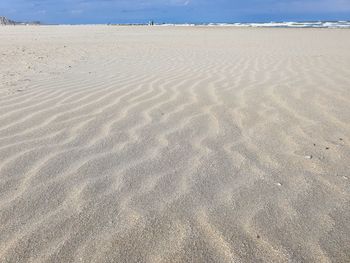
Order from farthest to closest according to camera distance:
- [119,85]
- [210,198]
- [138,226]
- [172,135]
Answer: [119,85]
[172,135]
[210,198]
[138,226]

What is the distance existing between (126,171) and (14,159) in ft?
2.62

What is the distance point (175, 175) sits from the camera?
8.48 feet

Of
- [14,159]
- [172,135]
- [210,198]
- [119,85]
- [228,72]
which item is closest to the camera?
[210,198]

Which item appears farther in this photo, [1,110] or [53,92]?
[53,92]

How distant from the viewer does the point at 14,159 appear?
282 centimetres

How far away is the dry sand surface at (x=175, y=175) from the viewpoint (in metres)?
1.88

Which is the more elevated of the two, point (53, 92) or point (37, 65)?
point (53, 92)

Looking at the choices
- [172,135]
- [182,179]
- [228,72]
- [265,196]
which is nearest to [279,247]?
[265,196]

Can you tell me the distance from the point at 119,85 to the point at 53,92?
875 millimetres

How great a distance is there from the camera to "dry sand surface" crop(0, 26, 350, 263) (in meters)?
1.88

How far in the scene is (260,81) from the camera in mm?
5809

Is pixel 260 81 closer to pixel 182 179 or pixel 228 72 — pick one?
pixel 228 72

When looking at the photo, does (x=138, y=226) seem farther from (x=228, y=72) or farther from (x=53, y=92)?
(x=228, y=72)

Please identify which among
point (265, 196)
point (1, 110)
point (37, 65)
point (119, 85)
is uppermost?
point (265, 196)
